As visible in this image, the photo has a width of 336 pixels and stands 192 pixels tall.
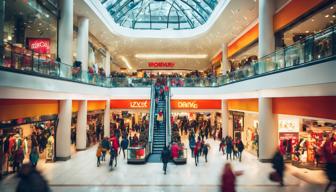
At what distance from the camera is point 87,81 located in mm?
18984

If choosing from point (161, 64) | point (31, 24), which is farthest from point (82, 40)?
point (161, 64)

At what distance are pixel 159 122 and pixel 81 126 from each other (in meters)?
5.67

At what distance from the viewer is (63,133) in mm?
16969

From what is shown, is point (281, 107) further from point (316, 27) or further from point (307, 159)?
point (316, 27)

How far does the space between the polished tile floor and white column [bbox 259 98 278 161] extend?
30.3 inches

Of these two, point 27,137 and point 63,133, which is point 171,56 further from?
point 27,137

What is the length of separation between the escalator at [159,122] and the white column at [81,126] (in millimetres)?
4950

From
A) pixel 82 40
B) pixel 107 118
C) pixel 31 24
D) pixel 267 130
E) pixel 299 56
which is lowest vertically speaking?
pixel 267 130

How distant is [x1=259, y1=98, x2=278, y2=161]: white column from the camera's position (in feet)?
52.4

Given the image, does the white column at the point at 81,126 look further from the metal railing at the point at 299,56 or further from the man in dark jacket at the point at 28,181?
the man in dark jacket at the point at 28,181

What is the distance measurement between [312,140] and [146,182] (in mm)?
8159

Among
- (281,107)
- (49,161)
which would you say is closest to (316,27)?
(281,107)

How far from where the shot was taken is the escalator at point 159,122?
727 inches

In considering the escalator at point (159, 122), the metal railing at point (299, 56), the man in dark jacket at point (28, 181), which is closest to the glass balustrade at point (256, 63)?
the metal railing at point (299, 56)
